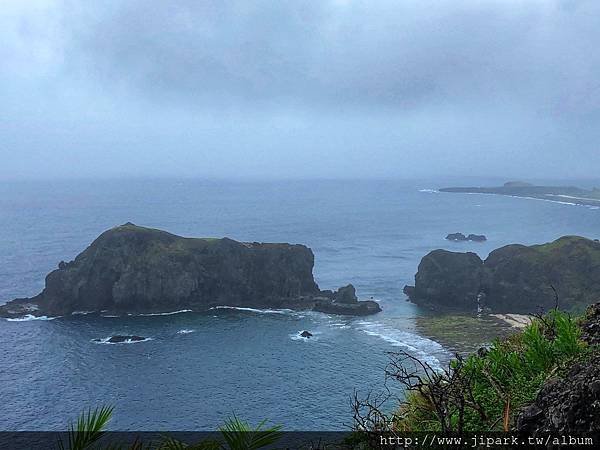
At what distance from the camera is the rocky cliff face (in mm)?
88375

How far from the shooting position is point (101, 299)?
→ 8631 cm

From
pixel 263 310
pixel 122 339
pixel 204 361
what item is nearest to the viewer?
pixel 204 361

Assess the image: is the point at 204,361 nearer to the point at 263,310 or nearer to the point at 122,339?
the point at 122,339

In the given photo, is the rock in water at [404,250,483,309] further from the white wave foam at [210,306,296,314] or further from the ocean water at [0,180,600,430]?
the white wave foam at [210,306,296,314]

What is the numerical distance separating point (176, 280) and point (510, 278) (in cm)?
6041

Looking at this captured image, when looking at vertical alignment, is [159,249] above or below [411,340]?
above

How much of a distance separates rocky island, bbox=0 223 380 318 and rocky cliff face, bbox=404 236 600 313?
14446 mm

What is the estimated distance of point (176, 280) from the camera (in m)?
89.2

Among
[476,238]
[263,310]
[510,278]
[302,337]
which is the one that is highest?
[476,238]

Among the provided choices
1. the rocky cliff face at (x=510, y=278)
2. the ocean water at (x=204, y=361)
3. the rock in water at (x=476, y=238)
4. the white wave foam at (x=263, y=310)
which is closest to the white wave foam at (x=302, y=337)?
the ocean water at (x=204, y=361)

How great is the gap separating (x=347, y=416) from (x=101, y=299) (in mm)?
55565

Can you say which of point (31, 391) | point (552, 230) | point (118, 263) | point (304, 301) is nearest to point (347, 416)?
point (31, 391)

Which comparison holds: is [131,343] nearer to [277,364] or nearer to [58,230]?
[277,364]

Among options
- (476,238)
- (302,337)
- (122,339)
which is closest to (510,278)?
(302,337)
